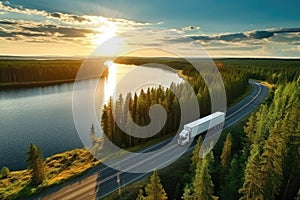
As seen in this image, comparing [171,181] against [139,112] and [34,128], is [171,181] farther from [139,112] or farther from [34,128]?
[34,128]

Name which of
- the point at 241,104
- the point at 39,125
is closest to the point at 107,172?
the point at 39,125

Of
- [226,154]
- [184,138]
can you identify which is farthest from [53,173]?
[226,154]

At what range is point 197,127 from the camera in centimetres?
4338

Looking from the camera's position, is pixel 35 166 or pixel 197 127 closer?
pixel 35 166

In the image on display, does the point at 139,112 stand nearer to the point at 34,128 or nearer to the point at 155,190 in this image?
the point at 34,128

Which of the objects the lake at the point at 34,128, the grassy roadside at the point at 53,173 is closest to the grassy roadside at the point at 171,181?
the grassy roadside at the point at 53,173

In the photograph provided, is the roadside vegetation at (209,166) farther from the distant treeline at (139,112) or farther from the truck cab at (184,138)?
the truck cab at (184,138)

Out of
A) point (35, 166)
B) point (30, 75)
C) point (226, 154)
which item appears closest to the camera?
point (226, 154)

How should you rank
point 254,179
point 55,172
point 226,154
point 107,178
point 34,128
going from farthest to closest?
point 34,128 → point 55,172 → point 226,154 → point 107,178 → point 254,179

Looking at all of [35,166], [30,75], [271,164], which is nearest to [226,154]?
[271,164]

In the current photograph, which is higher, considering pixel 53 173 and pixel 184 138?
pixel 184 138

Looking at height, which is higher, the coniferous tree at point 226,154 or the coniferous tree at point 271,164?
the coniferous tree at point 271,164

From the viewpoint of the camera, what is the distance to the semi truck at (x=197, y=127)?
1640 inches

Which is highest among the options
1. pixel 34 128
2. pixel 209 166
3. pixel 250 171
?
pixel 250 171
